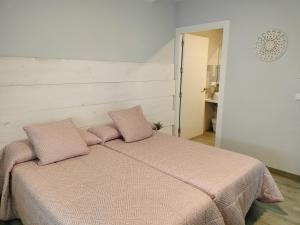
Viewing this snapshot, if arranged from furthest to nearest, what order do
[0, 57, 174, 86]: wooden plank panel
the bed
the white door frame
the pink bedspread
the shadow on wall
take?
1. the shadow on wall
2. the white door frame
3. [0, 57, 174, 86]: wooden plank panel
4. the pink bedspread
5. the bed

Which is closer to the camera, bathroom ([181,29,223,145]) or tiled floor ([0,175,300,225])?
tiled floor ([0,175,300,225])

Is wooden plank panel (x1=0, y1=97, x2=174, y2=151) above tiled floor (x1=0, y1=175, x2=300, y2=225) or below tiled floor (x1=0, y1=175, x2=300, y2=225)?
above

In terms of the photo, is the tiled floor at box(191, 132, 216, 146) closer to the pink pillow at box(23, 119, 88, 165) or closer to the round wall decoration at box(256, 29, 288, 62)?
the round wall decoration at box(256, 29, 288, 62)

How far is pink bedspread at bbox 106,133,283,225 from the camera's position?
1.72 metres

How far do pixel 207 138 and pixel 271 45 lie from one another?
232 centimetres

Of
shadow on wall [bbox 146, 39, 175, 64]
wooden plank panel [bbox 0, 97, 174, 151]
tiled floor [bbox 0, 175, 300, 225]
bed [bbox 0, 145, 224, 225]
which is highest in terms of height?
shadow on wall [bbox 146, 39, 175, 64]

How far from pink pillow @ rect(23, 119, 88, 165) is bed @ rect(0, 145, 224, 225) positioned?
2.8 inches

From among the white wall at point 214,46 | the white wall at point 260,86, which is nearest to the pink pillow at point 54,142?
the white wall at point 260,86

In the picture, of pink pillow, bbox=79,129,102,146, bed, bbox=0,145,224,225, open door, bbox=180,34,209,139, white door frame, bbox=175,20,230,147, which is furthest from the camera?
open door, bbox=180,34,209,139

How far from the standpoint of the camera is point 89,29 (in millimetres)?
2809

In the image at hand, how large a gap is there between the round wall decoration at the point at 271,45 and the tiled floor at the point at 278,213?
1.67 metres

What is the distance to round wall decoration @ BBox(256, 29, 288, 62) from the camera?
9.14ft

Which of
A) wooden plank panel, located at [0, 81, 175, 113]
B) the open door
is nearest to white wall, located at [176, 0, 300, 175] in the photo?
the open door

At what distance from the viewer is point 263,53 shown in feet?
9.71
